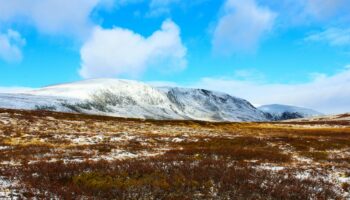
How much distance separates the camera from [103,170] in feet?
72.3

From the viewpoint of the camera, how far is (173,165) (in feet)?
79.3

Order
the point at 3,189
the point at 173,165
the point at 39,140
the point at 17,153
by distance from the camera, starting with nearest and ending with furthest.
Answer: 1. the point at 3,189
2. the point at 173,165
3. the point at 17,153
4. the point at 39,140

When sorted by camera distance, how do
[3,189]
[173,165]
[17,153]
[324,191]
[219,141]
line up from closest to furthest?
1. [3,189]
2. [324,191]
3. [173,165]
4. [17,153]
5. [219,141]

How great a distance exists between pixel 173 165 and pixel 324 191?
885 cm

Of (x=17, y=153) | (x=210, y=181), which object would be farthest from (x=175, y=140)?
(x=210, y=181)

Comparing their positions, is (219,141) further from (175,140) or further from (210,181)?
(210,181)

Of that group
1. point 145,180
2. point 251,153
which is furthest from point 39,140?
point 145,180

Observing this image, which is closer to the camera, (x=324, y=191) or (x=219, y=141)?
(x=324, y=191)

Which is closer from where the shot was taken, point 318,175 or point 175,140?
point 318,175

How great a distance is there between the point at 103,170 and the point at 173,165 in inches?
175

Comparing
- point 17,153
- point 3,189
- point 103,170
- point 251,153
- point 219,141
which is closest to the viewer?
point 3,189

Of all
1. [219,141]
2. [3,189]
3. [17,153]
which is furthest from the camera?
[219,141]

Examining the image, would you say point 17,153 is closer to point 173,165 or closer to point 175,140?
point 173,165

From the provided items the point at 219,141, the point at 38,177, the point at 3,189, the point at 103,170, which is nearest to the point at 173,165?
the point at 103,170
